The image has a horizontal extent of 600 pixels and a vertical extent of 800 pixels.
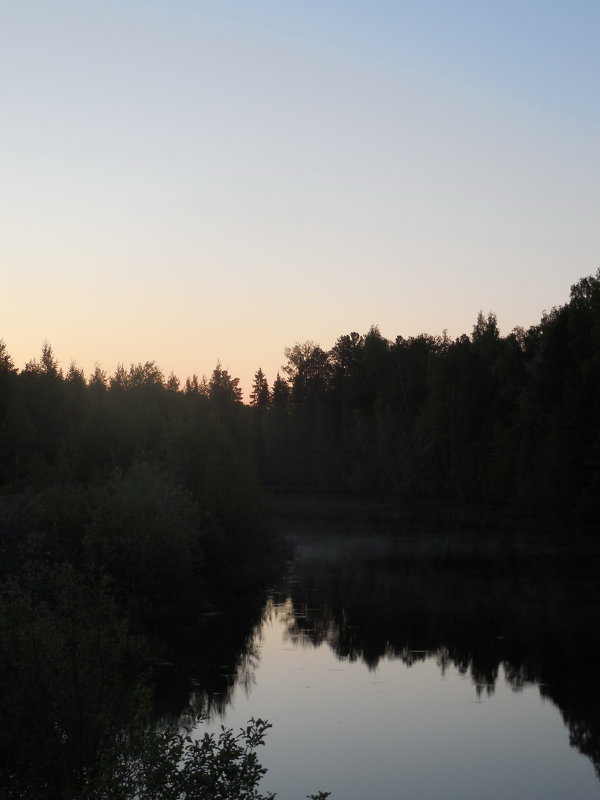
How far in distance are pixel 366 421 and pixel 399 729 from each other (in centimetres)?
9843

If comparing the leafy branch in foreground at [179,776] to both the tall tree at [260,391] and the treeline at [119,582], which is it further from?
the tall tree at [260,391]

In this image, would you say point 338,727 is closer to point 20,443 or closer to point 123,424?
point 123,424

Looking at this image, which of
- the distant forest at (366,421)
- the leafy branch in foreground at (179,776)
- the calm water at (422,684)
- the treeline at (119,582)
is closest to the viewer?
the leafy branch in foreground at (179,776)

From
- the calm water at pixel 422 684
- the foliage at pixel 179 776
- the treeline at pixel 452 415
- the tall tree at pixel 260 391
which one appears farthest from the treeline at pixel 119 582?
the tall tree at pixel 260 391

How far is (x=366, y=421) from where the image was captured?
116875mm

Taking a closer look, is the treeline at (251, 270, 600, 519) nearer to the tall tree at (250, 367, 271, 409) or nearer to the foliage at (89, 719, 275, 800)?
the tall tree at (250, 367, 271, 409)

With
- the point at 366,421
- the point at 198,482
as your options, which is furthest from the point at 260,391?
the point at 198,482

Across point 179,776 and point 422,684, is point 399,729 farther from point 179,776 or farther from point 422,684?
point 179,776

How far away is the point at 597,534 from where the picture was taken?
196 feet

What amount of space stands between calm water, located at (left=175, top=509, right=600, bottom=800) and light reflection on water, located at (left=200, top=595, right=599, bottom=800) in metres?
0.04

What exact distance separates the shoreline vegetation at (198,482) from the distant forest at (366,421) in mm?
182

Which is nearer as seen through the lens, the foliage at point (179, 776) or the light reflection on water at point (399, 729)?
→ the foliage at point (179, 776)

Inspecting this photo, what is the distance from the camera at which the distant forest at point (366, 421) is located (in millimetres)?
40250

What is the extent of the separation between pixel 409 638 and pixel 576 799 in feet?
40.2
